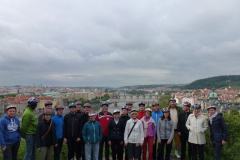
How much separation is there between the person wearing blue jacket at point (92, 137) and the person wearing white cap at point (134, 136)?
0.69 m

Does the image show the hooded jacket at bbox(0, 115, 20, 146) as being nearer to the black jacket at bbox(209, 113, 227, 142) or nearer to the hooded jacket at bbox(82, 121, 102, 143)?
the hooded jacket at bbox(82, 121, 102, 143)

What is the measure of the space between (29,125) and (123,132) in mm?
2396

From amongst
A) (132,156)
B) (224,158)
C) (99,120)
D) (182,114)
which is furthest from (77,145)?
(224,158)

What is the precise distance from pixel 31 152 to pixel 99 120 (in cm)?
194

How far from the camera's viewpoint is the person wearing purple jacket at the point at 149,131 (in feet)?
29.2

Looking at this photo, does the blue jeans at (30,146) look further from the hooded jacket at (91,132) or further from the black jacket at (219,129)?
the black jacket at (219,129)

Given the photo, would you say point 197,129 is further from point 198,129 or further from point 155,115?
point 155,115

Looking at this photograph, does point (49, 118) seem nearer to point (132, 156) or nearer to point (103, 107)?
point (103, 107)

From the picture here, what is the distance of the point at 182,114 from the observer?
9328mm

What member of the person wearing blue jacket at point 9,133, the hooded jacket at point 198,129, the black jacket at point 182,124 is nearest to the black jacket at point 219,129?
the hooded jacket at point 198,129

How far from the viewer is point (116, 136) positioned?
900 centimetres

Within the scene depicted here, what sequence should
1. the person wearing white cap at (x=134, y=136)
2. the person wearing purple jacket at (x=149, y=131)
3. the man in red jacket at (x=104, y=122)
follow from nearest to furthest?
the person wearing white cap at (x=134, y=136) → the person wearing purple jacket at (x=149, y=131) → the man in red jacket at (x=104, y=122)

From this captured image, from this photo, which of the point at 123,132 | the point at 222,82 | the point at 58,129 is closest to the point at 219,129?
the point at 123,132

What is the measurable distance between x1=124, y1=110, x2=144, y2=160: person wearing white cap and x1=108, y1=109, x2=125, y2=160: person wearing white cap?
27 centimetres
